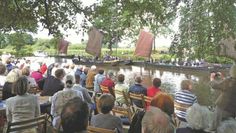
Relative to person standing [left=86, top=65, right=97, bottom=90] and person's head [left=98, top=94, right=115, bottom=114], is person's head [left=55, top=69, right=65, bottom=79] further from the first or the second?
person standing [left=86, top=65, right=97, bottom=90]

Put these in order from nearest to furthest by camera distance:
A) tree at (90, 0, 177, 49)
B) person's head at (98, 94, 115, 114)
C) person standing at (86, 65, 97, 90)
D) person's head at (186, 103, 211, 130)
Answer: person's head at (186, 103, 211, 130) < person's head at (98, 94, 115, 114) < tree at (90, 0, 177, 49) < person standing at (86, 65, 97, 90)

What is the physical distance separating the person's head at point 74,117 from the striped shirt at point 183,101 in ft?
14.8

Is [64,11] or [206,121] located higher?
[64,11]

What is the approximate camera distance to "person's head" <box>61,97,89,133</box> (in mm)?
3506

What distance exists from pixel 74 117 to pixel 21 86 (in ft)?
8.50

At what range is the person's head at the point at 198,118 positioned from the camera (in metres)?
4.75

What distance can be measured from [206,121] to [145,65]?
5589 centimetres

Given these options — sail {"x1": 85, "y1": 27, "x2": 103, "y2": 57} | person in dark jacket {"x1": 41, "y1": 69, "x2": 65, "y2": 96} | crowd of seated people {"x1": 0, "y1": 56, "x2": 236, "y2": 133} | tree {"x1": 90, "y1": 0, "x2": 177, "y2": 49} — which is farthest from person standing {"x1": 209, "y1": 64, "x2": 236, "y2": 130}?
sail {"x1": 85, "y1": 27, "x2": 103, "y2": 57}

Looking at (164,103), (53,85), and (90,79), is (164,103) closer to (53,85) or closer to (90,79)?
(53,85)

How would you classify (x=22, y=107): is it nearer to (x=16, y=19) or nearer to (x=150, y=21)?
(x=16, y=19)

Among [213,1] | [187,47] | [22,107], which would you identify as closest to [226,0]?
[213,1]

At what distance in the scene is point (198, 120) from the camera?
476 cm

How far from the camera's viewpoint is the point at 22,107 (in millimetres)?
6000

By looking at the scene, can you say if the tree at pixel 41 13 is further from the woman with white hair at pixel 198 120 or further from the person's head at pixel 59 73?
the woman with white hair at pixel 198 120
